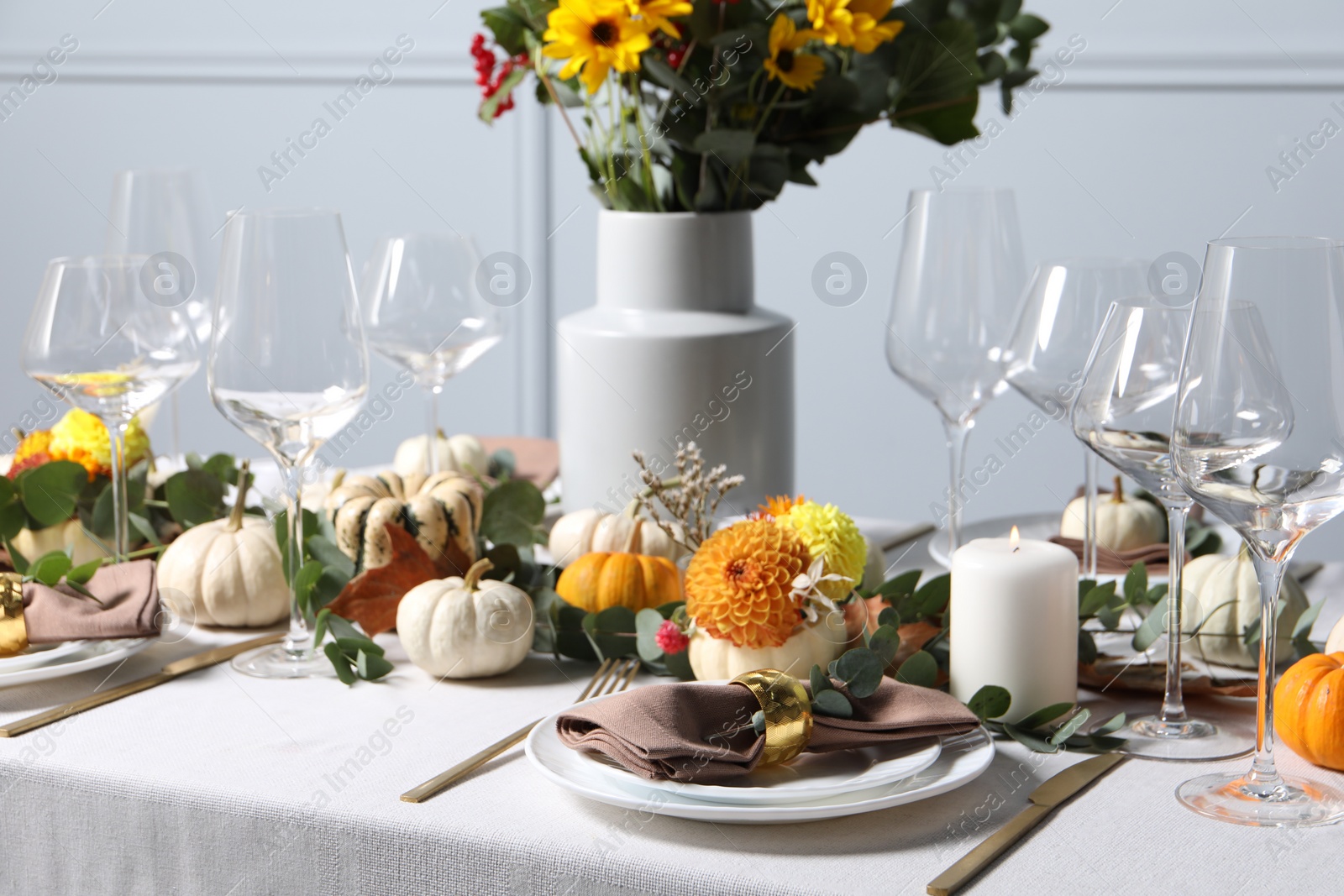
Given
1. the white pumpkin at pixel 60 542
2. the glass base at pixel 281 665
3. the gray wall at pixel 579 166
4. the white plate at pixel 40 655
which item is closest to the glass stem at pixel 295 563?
the glass base at pixel 281 665

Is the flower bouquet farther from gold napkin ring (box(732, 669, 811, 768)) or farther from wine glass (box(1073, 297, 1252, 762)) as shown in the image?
gold napkin ring (box(732, 669, 811, 768))

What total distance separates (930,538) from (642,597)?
16.6 inches

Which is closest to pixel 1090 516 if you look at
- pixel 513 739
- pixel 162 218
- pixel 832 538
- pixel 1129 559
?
pixel 1129 559

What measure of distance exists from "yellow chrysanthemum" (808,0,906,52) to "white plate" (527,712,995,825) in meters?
0.60

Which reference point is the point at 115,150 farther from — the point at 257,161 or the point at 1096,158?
the point at 1096,158

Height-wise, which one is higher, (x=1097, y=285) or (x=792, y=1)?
(x=792, y=1)

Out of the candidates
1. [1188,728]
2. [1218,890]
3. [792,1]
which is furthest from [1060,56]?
[1218,890]

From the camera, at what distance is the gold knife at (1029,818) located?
1.99 feet

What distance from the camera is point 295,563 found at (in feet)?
3.04

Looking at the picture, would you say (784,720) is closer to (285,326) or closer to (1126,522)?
(285,326)

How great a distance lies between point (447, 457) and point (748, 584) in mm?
637

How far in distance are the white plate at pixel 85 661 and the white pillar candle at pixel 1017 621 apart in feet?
1.78

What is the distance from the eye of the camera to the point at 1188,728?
797 millimetres

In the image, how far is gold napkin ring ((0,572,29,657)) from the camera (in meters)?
0.90
